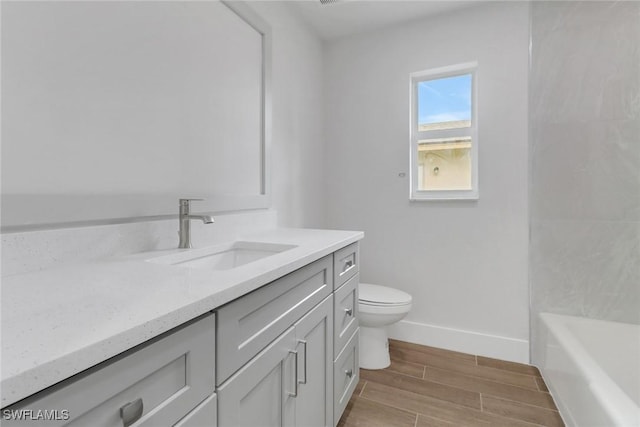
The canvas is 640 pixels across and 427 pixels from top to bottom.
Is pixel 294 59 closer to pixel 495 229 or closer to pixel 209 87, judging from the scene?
pixel 209 87

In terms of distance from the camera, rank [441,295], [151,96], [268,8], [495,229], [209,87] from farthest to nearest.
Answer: [441,295]
[495,229]
[268,8]
[209,87]
[151,96]

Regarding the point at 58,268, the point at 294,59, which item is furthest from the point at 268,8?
the point at 58,268

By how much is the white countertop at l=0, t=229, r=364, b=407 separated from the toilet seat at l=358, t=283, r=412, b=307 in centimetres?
111

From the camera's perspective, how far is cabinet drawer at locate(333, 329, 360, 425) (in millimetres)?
1355

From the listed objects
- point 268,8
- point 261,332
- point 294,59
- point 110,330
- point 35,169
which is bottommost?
point 261,332

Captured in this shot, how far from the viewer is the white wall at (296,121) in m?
2.00

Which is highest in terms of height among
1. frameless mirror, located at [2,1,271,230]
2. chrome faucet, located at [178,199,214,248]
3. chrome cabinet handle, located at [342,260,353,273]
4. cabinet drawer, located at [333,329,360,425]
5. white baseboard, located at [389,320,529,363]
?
frameless mirror, located at [2,1,271,230]

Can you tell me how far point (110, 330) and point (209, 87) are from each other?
1.25 m

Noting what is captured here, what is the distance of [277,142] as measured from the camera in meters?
2.01

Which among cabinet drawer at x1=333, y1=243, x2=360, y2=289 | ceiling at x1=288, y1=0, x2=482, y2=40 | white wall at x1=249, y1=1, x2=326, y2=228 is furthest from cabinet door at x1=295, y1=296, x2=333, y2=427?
ceiling at x1=288, y1=0, x2=482, y2=40

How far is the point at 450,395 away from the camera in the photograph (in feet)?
5.69

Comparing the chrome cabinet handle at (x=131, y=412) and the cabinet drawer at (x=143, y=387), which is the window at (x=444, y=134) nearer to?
the cabinet drawer at (x=143, y=387)

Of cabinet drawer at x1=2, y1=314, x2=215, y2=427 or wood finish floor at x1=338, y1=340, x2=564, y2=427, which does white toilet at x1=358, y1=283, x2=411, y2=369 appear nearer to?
wood finish floor at x1=338, y1=340, x2=564, y2=427

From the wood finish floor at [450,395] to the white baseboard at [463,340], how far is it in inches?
2.0
